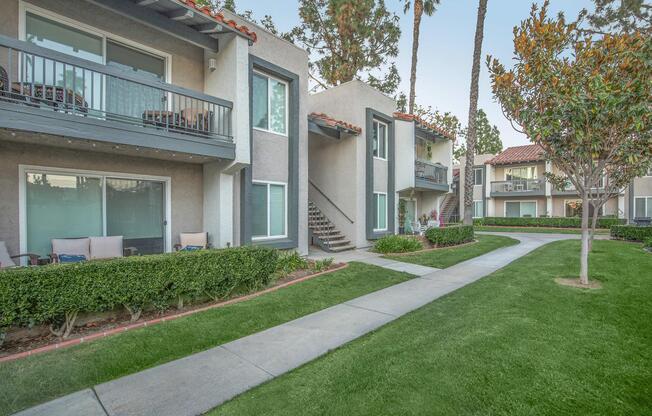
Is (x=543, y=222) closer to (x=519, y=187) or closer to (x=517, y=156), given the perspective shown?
(x=519, y=187)

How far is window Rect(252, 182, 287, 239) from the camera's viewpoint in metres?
9.95

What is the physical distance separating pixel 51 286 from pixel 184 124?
4.70m

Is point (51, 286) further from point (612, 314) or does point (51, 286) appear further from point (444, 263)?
point (444, 263)

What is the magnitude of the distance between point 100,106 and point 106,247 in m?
3.11

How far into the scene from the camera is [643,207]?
79.2ft

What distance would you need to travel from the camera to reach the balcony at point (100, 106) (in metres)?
5.49

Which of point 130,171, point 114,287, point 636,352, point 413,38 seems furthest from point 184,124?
point 413,38

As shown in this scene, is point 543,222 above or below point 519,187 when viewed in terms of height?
below

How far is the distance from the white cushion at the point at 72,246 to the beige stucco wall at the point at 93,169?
Answer: 0.62 meters

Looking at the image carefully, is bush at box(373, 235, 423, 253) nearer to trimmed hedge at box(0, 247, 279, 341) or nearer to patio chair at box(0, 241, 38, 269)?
trimmed hedge at box(0, 247, 279, 341)

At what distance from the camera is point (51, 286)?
15.1ft

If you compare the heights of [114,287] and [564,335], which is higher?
[114,287]

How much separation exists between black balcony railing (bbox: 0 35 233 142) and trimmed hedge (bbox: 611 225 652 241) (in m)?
21.3

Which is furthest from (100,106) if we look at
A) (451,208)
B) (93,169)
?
(451,208)
